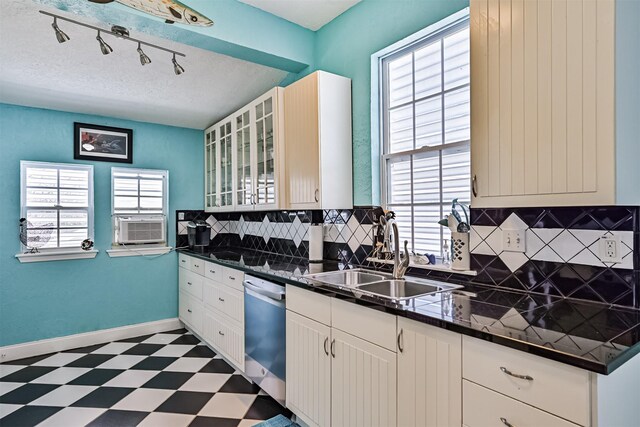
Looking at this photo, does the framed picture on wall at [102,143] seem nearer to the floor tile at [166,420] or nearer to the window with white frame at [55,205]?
the window with white frame at [55,205]

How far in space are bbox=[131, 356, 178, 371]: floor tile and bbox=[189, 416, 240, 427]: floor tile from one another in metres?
0.96

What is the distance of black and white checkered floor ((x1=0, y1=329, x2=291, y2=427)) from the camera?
2287mm

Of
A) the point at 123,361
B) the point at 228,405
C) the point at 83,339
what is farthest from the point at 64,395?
the point at 228,405

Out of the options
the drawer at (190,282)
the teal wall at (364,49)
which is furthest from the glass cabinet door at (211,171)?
the teal wall at (364,49)

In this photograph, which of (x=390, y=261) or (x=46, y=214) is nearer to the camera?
(x=390, y=261)

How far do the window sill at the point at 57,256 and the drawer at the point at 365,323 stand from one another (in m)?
3.04

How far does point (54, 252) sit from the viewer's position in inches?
136

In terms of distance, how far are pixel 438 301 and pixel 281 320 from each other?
3.43 feet

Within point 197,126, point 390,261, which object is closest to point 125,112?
point 197,126

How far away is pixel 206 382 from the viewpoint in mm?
2746

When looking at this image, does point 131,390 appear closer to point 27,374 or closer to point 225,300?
point 225,300

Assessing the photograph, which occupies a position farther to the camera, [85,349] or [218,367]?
[85,349]

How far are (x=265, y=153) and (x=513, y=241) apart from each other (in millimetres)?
1999

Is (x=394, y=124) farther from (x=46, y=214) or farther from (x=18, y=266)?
(x=18, y=266)
